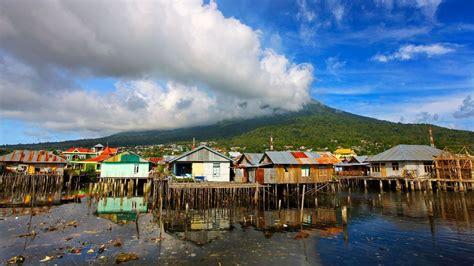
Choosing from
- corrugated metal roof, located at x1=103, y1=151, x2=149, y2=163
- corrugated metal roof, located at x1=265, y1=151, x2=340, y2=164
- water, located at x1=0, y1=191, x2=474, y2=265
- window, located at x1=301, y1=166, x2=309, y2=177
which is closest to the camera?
water, located at x1=0, y1=191, x2=474, y2=265

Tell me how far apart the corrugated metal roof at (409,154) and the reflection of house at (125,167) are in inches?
1471

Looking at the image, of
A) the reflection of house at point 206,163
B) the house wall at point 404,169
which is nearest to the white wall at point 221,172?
the reflection of house at point 206,163

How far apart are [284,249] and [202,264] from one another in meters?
4.70

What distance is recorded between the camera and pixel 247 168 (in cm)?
3916

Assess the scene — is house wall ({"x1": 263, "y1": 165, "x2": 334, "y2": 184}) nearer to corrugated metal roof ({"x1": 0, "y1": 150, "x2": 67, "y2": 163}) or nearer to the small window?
the small window

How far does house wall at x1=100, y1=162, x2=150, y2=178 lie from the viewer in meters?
42.9

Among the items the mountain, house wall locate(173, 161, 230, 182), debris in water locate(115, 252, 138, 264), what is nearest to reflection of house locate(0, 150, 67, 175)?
house wall locate(173, 161, 230, 182)

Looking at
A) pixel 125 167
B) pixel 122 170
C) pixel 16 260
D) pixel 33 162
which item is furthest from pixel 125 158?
pixel 16 260

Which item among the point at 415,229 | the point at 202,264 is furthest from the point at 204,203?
the point at 415,229

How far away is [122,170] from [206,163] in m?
14.4

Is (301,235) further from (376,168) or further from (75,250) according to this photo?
(376,168)

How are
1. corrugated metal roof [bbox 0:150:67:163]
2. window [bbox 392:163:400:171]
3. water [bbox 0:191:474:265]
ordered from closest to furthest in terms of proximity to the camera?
water [bbox 0:191:474:265]
window [bbox 392:163:400:171]
corrugated metal roof [bbox 0:150:67:163]

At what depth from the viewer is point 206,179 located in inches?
1449

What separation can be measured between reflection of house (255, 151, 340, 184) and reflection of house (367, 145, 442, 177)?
15895 mm
